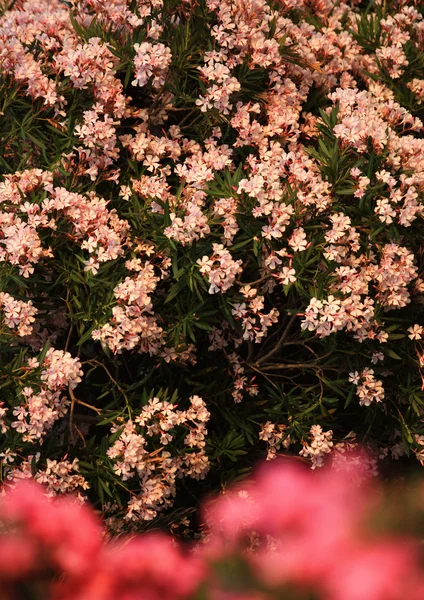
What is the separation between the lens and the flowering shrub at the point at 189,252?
3848 millimetres

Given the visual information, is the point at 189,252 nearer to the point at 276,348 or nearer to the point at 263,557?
the point at 276,348

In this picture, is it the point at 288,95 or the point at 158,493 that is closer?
the point at 158,493

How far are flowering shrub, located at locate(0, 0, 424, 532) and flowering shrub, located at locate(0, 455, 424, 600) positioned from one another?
2.43 m

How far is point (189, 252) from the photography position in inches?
153

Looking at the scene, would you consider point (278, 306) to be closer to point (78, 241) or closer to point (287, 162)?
point (287, 162)

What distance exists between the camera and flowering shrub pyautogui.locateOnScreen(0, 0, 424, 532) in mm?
3848

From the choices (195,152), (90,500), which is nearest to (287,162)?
(195,152)

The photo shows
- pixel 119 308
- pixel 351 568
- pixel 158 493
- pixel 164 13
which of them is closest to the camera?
pixel 351 568

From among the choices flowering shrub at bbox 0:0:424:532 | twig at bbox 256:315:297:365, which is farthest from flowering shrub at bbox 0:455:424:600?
twig at bbox 256:315:297:365

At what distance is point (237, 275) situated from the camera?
4137 millimetres

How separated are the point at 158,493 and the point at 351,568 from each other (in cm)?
310

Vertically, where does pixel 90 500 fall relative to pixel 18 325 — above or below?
below

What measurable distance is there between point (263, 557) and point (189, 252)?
9.15ft

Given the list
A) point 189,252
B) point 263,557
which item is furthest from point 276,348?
point 263,557
